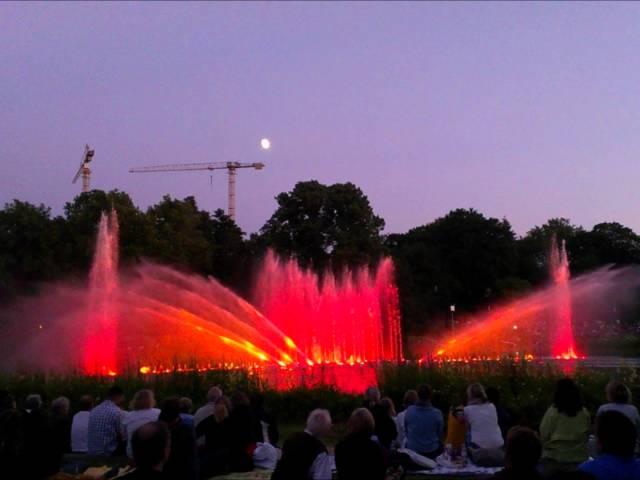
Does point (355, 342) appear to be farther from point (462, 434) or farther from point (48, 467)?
point (48, 467)

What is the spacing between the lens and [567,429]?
12352 mm

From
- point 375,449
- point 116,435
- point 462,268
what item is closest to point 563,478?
point 375,449

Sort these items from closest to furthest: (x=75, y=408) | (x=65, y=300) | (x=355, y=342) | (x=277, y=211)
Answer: (x=75, y=408) < (x=355, y=342) < (x=65, y=300) < (x=277, y=211)

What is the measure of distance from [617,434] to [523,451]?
3.38 ft

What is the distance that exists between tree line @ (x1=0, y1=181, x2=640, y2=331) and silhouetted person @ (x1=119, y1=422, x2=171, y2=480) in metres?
50.6

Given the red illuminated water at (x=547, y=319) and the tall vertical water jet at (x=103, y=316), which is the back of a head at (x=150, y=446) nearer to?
the red illuminated water at (x=547, y=319)

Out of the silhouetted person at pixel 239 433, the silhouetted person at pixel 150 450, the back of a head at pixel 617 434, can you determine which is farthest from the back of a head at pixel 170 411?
the back of a head at pixel 617 434

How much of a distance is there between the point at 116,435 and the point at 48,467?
720 centimetres

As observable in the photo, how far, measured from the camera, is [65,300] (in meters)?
54.5

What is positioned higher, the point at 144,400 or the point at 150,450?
the point at 144,400

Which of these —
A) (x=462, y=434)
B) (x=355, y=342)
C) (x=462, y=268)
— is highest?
(x=462, y=268)

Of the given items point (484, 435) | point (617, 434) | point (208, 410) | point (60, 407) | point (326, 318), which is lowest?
point (484, 435)

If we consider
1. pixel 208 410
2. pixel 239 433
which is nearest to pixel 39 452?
pixel 239 433

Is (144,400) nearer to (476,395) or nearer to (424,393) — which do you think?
(424,393)
